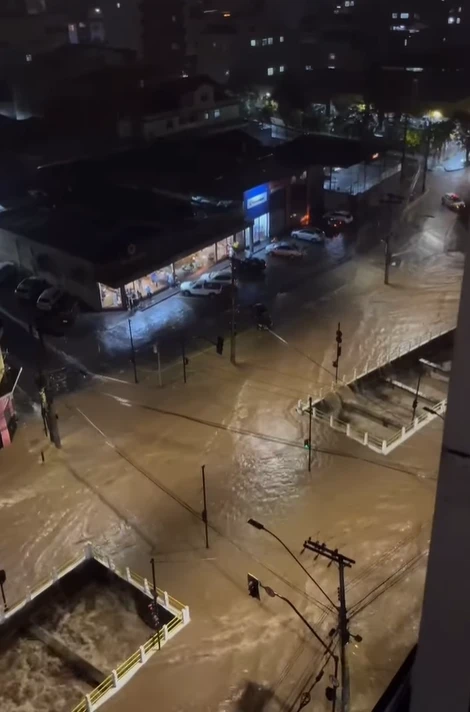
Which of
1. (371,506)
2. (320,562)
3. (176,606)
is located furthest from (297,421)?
(176,606)

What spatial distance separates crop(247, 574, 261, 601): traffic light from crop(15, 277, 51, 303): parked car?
12.2 meters

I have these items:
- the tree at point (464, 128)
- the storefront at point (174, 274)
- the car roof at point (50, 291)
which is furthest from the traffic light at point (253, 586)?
the tree at point (464, 128)

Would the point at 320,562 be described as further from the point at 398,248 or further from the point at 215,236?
the point at 398,248

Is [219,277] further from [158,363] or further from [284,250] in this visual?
[158,363]

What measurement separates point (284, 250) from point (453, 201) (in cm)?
823

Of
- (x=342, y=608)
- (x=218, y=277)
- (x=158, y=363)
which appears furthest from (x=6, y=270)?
(x=342, y=608)

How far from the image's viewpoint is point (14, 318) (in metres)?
18.6

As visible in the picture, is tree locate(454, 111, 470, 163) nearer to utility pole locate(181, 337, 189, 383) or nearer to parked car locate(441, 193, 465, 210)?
parked car locate(441, 193, 465, 210)

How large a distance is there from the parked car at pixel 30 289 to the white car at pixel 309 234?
883cm

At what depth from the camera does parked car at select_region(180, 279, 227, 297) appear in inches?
766

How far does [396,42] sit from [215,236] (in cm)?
3252

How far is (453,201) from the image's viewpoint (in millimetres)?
25656

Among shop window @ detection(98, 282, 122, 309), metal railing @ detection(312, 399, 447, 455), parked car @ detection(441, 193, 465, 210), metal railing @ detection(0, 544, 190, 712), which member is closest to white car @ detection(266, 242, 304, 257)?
shop window @ detection(98, 282, 122, 309)

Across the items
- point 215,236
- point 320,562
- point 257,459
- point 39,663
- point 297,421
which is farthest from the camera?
point 215,236
